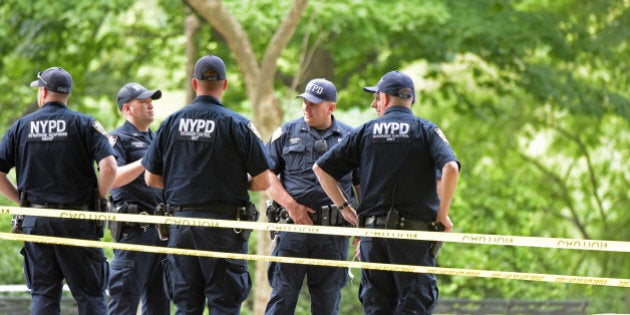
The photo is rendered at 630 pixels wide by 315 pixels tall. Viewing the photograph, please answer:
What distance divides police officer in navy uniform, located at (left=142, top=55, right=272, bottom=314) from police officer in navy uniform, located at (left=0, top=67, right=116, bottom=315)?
2.01 feet

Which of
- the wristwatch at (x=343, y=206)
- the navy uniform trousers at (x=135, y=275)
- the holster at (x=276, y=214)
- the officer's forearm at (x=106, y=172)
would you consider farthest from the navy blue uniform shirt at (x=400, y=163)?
the navy uniform trousers at (x=135, y=275)

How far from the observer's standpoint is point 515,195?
57.0 feet

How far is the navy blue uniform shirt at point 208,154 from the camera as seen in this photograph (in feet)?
22.3

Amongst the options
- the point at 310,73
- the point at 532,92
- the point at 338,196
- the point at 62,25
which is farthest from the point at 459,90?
the point at 338,196

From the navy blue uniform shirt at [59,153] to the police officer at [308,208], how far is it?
1.25m

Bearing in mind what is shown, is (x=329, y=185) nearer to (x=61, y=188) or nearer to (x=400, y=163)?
(x=400, y=163)

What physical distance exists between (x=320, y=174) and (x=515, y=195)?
10729 mm

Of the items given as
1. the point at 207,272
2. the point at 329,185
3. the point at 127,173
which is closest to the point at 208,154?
the point at 207,272

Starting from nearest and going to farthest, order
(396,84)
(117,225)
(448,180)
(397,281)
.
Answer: (448,180)
(397,281)
(396,84)
(117,225)

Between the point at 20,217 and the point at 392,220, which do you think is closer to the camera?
the point at 392,220

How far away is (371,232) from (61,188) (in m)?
2.10

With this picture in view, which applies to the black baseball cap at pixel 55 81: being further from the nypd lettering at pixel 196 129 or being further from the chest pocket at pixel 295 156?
the chest pocket at pixel 295 156

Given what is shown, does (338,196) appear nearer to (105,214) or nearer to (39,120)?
(105,214)

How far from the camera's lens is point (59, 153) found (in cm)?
718
